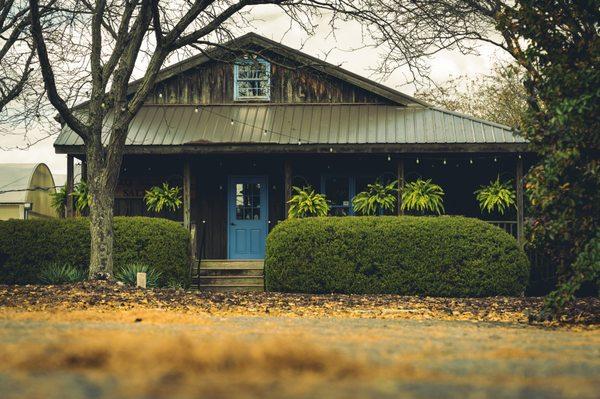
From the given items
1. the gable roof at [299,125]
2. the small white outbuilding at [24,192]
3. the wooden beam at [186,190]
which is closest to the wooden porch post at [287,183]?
the gable roof at [299,125]

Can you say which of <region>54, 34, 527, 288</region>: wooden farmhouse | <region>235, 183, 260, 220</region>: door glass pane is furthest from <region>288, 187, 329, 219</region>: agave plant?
<region>235, 183, 260, 220</region>: door glass pane

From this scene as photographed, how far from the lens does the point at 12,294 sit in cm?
1391

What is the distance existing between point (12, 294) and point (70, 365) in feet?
33.9

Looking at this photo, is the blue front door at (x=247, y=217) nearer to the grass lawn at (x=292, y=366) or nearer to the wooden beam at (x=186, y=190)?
the wooden beam at (x=186, y=190)

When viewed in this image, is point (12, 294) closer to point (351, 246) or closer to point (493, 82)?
point (351, 246)

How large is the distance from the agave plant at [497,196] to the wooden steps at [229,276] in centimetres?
591

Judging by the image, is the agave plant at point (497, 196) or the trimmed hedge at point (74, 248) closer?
the trimmed hedge at point (74, 248)

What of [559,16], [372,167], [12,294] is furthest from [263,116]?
[559,16]

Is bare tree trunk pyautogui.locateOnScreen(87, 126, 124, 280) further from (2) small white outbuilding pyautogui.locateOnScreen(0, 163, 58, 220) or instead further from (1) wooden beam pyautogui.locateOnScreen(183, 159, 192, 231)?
(2) small white outbuilding pyautogui.locateOnScreen(0, 163, 58, 220)

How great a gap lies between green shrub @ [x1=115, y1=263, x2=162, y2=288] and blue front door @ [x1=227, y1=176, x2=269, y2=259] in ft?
18.3

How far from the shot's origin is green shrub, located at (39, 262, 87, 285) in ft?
54.0

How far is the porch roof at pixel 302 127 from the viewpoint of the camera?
2075 centimetres

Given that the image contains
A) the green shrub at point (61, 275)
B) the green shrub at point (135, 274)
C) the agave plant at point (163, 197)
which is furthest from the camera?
the agave plant at point (163, 197)

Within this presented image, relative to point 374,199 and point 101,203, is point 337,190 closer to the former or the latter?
point 374,199
